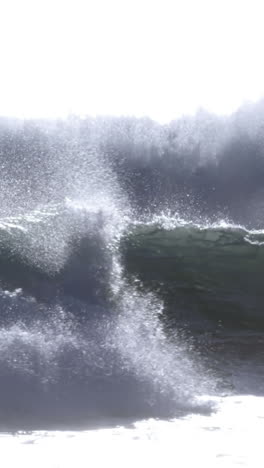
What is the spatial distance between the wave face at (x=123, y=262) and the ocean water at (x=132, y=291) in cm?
1

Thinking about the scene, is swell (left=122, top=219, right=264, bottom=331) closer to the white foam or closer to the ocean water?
the ocean water

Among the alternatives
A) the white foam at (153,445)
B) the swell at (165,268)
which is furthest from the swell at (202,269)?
the white foam at (153,445)

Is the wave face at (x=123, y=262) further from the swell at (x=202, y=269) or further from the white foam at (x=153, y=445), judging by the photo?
the white foam at (x=153, y=445)

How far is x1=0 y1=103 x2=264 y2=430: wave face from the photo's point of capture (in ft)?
19.0

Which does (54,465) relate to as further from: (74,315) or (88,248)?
(88,248)

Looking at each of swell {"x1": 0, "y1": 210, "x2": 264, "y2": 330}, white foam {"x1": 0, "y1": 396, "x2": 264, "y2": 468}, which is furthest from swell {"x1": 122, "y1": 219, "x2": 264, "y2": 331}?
white foam {"x1": 0, "y1": 396, "x2": 264, "y2": 468}

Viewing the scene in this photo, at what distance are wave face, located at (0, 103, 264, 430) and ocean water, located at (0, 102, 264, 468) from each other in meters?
0.01

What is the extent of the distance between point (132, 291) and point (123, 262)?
623 millimetres

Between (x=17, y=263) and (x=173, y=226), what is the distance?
1.63 meters

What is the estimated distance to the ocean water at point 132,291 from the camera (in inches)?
211

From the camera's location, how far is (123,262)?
7.96 m

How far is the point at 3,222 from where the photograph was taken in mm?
8070

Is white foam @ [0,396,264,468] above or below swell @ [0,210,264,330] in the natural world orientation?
below

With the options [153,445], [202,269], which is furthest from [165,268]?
[153,445]
